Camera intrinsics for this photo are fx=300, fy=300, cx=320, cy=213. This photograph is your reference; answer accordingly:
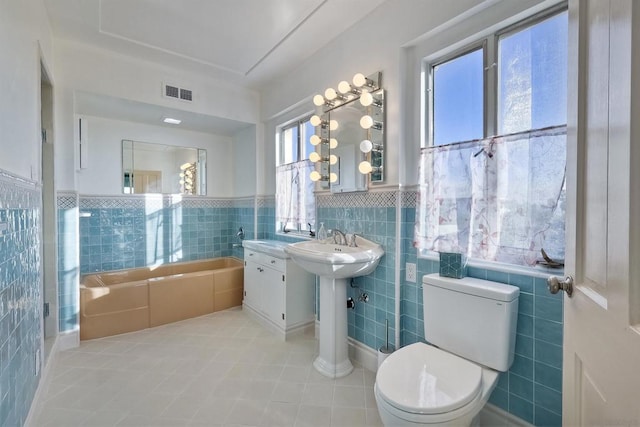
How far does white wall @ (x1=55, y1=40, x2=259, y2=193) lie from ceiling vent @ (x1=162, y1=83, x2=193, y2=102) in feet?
0.14

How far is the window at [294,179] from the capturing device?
9.77 feet

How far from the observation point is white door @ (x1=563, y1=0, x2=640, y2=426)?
0.51 meters

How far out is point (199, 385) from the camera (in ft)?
6.47

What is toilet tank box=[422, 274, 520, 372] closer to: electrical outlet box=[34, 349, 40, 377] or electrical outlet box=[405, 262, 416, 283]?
electrical outlet box=[405, 262, 416, 283]

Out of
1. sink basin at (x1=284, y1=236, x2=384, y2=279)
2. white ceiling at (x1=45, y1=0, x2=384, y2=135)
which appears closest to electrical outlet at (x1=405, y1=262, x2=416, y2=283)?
sink basin at (x1=284, y1=236, x2=384, y2=279)

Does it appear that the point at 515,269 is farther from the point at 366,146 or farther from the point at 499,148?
the point at 366,146

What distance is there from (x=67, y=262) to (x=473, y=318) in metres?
3.08

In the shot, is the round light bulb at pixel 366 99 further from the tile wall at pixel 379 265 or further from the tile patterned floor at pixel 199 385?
the tile patterned floor at pixel 199 385

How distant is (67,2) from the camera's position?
2.06 m

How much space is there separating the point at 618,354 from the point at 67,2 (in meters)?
3.23

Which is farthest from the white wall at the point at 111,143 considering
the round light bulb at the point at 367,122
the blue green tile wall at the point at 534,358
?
the blue green tile wall at the point at 534,358

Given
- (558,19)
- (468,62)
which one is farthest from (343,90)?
(558,19)

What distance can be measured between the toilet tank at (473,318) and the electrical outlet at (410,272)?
28 cm

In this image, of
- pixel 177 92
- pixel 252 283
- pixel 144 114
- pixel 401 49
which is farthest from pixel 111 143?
pixel 401 49
